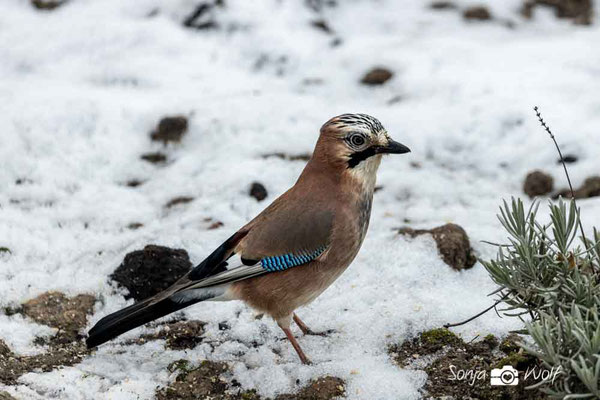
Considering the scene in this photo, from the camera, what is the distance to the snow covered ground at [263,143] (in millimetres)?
4480

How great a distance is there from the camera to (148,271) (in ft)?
16.2

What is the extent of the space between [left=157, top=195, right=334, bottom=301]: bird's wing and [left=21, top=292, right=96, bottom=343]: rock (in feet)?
2.25

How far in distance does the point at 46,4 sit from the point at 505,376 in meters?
6.28

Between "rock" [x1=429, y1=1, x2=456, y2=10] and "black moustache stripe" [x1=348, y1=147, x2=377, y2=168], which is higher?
"black moustache stripe" [x1=348, y1=147, x2=377, y2=168]

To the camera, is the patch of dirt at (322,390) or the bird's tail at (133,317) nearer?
the patch of dirt at (322,390)

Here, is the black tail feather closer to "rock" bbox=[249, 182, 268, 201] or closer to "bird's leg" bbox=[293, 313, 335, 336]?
"bird's leg" bbox=[293, 313, 335, 336]

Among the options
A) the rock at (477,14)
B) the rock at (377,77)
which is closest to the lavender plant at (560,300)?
the rock at (377,77)

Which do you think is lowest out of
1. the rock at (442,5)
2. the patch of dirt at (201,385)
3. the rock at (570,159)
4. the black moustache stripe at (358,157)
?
the patch of dirt at (201,385)

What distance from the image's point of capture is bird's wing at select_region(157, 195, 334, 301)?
4316mm

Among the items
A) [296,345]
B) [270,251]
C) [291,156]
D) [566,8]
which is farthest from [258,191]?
[566,8]

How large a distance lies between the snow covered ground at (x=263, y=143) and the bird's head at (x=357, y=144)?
2.72 ft

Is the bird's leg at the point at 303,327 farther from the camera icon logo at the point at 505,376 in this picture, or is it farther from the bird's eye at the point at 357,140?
the camera icon logo at the point at 505,376

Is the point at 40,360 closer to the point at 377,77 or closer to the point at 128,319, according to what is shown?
the point at 128,319

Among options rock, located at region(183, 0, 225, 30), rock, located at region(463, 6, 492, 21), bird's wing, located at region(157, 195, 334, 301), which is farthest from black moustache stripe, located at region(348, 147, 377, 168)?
rock, located at region(463, 6, 492, 21)
